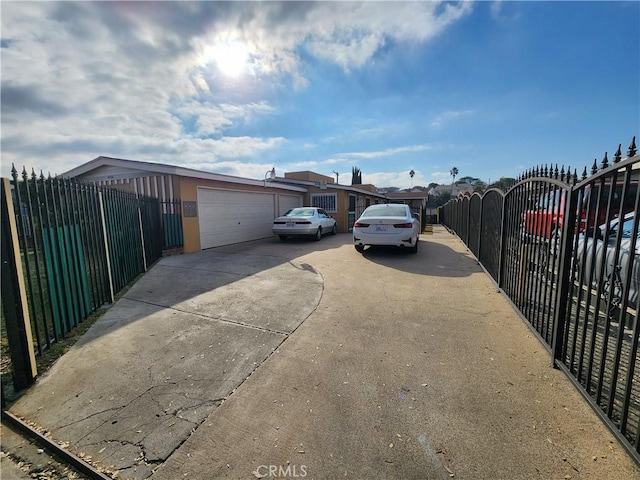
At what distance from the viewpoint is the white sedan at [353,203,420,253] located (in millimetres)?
7945

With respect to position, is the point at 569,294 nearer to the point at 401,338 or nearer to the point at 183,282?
the point at 401,338

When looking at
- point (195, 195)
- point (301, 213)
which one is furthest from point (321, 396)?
point (301, 213)

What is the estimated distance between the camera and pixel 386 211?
868 cm

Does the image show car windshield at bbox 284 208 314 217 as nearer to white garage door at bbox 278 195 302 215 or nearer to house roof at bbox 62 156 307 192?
house roof at bbox 62 156 307 192

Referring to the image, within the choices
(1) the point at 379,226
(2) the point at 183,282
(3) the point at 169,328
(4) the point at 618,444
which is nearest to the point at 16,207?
(3) the point at 169,328

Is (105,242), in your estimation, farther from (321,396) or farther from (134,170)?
(134,170)

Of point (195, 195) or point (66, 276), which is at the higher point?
point (195, 195)

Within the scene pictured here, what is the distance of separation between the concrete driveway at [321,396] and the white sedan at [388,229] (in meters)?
3.32

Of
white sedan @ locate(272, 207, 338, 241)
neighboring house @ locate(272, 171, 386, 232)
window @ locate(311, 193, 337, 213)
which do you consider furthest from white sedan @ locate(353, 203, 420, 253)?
window @ locate(311, 193, 337, 213)

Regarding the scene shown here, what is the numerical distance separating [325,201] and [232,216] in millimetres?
6706

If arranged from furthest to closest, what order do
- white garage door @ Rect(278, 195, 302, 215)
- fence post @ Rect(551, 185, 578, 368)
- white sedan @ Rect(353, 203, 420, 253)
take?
white garage door @ Rect(278, 195, 302, 215) → white sedan @ Rect(353, 203, 420, 253) → fence post @ Rect(551, 185, 578, 368)

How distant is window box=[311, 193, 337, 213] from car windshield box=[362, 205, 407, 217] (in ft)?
26.0

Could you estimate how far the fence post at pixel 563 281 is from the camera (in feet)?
9.33

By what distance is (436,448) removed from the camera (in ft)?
6.48
